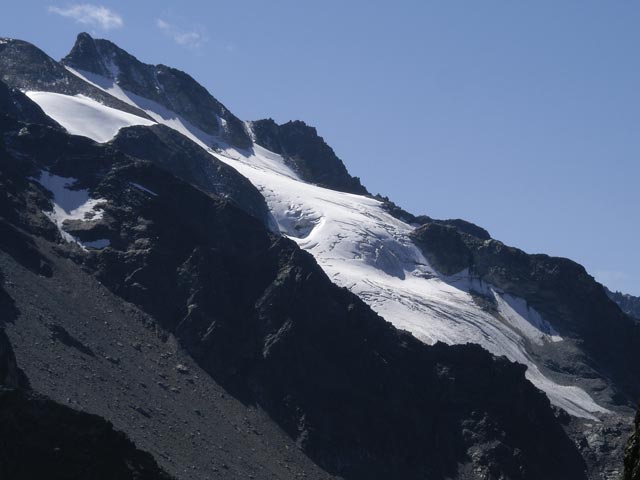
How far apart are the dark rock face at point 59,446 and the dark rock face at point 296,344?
4738 cm

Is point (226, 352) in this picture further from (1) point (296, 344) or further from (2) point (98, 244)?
(2) point (98, 244)

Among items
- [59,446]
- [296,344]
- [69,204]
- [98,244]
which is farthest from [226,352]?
[59,446]

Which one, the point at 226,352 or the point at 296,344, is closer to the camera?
the point at 226,352

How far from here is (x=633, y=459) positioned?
25.8 m

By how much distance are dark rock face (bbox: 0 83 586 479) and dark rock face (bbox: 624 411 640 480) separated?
385 feet

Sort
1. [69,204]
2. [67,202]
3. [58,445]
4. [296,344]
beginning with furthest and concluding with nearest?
1. [67,202]
2. [69,204]
3. [296,344]
4. [58,445]

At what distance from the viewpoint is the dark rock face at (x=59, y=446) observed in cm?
9294

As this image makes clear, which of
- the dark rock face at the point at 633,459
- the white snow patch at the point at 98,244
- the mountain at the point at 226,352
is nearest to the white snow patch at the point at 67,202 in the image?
the mountain at the point at 226,352

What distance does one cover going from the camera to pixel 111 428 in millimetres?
98625

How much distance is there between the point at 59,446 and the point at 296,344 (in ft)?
230

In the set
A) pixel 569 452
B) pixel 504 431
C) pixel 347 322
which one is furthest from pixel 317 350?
pixel 569 452

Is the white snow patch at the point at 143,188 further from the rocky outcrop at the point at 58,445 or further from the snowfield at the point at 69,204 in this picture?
the rocky outcrop at the point at 58,445

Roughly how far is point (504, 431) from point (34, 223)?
2690 inches

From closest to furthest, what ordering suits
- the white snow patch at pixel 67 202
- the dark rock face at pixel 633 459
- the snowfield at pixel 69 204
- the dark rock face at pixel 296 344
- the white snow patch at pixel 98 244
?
the dark rock face at pixel 633 459, the dark rock face at pixel 296 344, the white snow patch at pixel 98 244, the snowfield at pixel 69 204, the white snow patch at pixel 67 202
